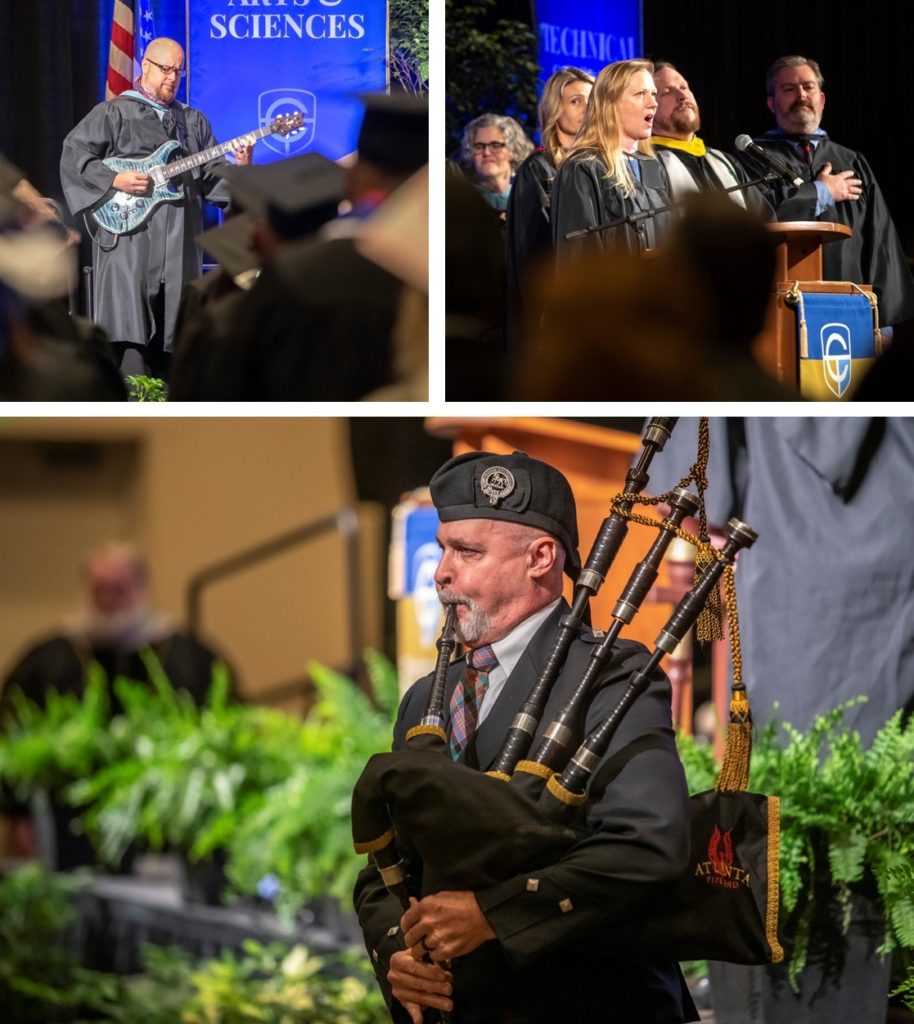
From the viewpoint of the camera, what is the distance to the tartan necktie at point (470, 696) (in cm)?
326

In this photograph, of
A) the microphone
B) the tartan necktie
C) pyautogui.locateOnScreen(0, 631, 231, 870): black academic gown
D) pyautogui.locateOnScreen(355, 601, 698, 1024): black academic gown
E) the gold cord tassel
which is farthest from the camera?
the microphone

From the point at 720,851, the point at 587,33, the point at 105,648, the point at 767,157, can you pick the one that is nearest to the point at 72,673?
the point at 105,648

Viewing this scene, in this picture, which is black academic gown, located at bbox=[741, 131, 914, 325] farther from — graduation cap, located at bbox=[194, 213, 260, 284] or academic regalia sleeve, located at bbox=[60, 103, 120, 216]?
academic regalia sleeve, located at bbox=[60, 103, 120, 216]

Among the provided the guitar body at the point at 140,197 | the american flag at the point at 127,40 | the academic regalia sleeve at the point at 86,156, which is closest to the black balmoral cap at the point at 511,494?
the guitar body at the point at 140,197

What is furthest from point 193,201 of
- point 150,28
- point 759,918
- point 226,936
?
point 759,918

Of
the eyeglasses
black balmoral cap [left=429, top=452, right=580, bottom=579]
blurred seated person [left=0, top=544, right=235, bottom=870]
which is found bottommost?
blurred seated person [left=0, top=544, right=235, bottom=870]

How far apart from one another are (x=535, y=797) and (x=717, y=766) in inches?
23.5

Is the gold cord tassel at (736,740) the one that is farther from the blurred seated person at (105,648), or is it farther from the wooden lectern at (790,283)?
the blurred seated person at (105,648)

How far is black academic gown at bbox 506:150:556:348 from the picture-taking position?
359cm

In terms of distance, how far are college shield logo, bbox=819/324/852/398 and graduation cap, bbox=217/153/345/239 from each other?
1.20m

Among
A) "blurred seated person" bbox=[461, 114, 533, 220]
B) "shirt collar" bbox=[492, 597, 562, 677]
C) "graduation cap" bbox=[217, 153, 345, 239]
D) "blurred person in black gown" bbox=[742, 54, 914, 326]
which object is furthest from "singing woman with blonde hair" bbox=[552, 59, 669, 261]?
"shirt collar" bbox=[492, 597, 562, 677]

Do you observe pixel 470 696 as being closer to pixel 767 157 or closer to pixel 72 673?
pixel 72 673

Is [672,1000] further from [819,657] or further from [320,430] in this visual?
[320,430]

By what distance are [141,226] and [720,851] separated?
195cm
